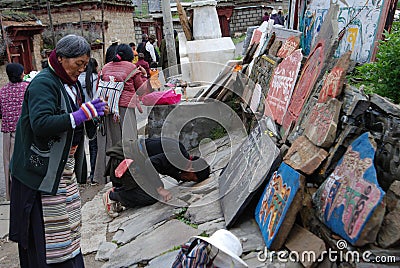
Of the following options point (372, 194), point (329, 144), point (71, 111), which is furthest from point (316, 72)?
point (71, 111)

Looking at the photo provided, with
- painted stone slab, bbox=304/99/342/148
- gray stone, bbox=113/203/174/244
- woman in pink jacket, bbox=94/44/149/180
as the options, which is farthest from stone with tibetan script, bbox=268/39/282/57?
gray stone, bbox=113/203/174/244

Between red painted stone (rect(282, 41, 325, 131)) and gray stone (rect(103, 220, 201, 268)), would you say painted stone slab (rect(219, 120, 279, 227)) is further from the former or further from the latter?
gray stone (rect(103, 220, 201, 268))

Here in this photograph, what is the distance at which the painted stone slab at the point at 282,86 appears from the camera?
4.62 meters

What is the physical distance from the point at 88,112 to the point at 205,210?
190cm

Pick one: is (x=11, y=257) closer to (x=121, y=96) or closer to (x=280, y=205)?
(x=121, y=96)

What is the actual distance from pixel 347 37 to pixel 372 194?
387 centimetres

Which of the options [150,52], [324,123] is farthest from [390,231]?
[150,52]

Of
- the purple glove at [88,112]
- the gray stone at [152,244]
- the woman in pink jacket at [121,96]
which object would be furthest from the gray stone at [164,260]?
the woman in pink jacket at [121,96]

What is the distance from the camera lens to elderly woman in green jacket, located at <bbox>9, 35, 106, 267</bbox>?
2.67m

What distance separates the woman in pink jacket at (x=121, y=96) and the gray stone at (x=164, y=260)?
2.48m

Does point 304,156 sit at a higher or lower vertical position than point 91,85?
lower

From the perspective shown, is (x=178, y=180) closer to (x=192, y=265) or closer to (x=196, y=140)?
(x=196, y=140)

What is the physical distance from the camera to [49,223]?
9.35 feet

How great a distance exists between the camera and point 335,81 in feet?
11.0
